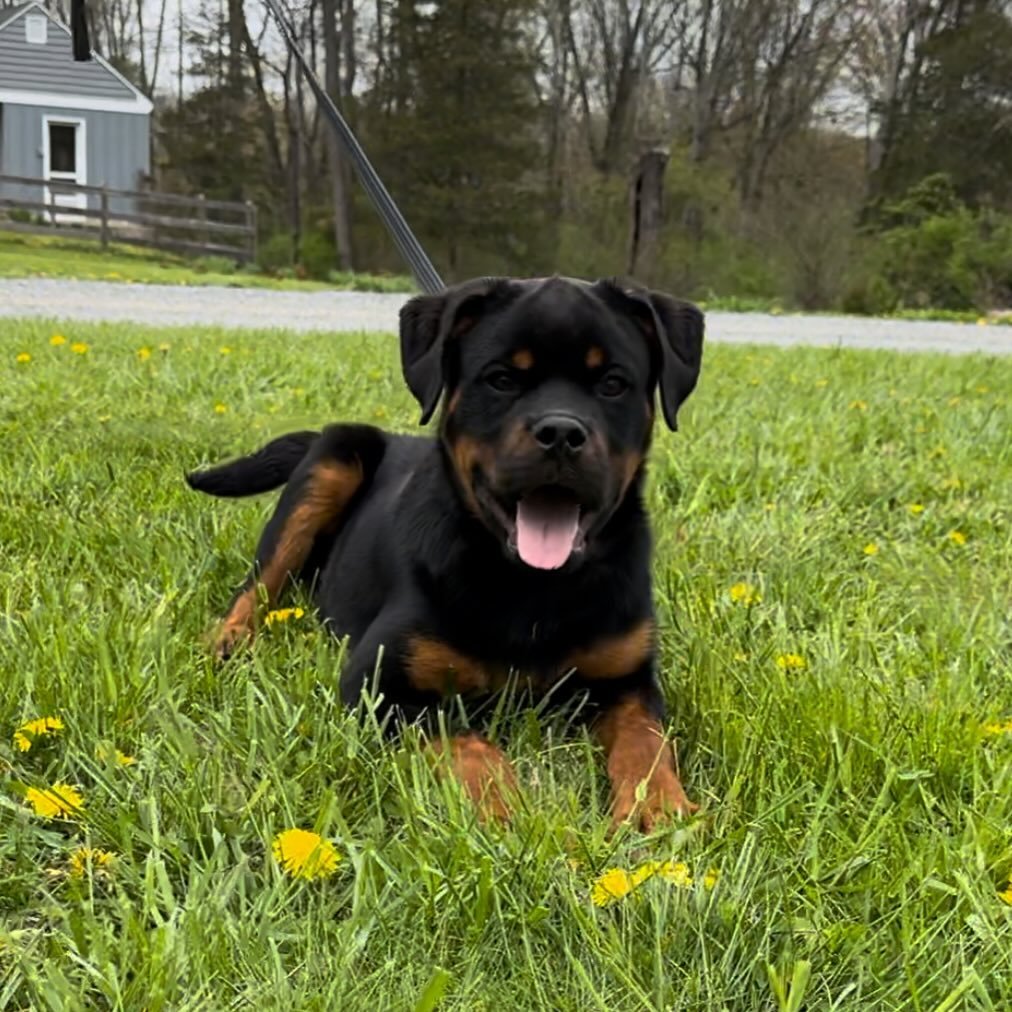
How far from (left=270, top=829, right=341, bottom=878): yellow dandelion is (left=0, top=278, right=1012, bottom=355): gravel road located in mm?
8544

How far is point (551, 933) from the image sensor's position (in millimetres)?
1590

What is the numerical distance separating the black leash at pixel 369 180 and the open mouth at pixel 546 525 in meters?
0.89

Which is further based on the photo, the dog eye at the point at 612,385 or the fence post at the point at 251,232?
the fence post at the point at 251,232

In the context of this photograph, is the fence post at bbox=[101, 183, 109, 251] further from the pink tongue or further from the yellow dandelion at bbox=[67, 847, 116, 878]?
the yellow dandelion at bbox=[67, 847, 116, 878]

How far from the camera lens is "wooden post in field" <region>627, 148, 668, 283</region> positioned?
12.8 metres

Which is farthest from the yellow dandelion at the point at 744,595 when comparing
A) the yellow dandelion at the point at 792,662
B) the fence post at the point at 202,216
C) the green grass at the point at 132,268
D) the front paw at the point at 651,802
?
Result: the fence post at the point at 202,216

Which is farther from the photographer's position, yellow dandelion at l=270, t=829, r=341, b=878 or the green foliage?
the green foliage

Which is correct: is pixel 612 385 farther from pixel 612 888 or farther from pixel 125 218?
pixel 125 218

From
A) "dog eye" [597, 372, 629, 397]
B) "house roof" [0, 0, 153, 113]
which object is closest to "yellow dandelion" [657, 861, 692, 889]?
"dog eye" [597, 372, 629, 397]

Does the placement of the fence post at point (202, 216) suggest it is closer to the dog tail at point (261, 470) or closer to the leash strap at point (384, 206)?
the leash strap at point (384, 206)

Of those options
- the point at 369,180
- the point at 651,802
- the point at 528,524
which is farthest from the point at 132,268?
the point at 651,802

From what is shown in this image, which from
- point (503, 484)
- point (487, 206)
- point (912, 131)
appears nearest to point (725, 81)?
point (912, 131)

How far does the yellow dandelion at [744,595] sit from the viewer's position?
10.2ft

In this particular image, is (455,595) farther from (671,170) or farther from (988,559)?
(671,170)
